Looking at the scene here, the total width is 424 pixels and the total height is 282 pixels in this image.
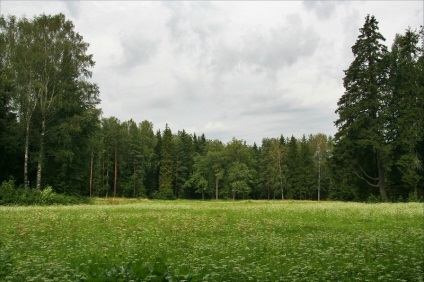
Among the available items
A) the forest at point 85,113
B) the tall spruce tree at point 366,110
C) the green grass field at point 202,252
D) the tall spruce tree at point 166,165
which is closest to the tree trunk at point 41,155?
the forest at point 85,113

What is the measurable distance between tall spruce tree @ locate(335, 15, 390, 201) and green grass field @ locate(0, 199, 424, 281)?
2751cm

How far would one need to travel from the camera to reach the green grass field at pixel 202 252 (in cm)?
754

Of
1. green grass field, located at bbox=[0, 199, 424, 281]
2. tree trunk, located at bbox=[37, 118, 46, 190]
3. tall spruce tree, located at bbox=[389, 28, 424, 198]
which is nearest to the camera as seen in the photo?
green grass field, located at bbox=[0, 199, 424, 281]

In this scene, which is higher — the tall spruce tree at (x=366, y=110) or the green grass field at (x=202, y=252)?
the tall spruce tree at (x=366, y=110)

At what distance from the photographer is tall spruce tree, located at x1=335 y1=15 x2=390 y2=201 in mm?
44094

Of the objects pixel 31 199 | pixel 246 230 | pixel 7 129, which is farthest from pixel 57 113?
pixel 246 230

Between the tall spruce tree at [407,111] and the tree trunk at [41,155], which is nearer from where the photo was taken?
the tree trunk at [41,155]

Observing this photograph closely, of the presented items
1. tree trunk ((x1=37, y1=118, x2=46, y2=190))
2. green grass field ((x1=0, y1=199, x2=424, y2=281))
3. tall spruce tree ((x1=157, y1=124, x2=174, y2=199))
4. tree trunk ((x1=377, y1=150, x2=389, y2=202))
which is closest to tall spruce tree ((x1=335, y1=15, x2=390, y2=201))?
tree trunk ((x1=377, y1=150, x2=389, y2=202))

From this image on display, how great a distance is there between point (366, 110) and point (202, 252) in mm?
40895

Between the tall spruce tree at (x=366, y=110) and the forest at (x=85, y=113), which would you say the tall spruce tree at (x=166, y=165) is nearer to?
the forest at (x=85, y=113)

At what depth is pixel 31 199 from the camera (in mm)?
33594

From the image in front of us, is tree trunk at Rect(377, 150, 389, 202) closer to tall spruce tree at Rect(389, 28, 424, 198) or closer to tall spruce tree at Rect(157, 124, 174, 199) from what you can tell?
tall spruce tree at Rect(389, 28, 424, 198)

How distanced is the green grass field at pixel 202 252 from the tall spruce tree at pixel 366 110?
27511 mm

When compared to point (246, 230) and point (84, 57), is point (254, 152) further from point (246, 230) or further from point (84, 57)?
point (246, 230)
